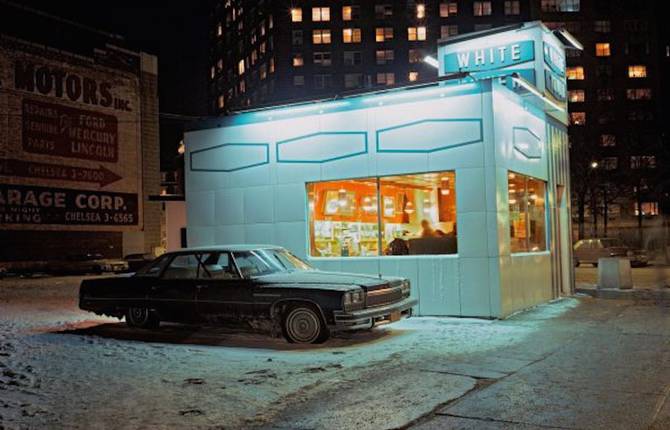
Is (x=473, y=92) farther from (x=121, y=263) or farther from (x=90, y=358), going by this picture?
(x=121, y=263)

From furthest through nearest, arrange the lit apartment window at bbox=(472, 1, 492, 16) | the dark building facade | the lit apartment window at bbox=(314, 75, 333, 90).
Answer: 1. the lit apartment window at bbox=(472, 1, 492, 16)
2. the lit apartment window at bbox=(314, 75, 333, 90)
3. the dark building facade

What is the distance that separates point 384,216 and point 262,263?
4098 millimetres

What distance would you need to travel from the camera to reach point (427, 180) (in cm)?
1395

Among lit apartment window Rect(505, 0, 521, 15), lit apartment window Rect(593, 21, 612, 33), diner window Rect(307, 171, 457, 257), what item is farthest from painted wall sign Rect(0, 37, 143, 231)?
lit apartment window Rect(593, 21, 612, 33)

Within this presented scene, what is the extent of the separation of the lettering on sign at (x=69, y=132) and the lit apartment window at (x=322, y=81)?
52106 millimetres

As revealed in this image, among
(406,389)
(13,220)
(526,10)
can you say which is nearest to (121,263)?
(13,220)

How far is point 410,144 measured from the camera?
45.1ft

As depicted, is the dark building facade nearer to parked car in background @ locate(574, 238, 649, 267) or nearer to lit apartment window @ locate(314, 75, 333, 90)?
lit apartment window @ locate(314, 75, 333, 90)

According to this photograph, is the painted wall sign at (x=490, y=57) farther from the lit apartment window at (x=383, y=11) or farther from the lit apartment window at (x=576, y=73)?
the lit apartment window at (x=576, y=73)

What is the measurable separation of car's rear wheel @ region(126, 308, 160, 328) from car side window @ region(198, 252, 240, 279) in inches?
54.6

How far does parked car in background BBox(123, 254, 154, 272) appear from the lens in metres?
38.3

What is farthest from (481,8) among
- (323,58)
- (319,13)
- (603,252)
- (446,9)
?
(603,252)

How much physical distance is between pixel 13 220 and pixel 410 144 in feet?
101

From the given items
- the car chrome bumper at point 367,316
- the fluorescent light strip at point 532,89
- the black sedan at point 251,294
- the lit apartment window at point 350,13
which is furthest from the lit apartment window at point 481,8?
the car chrome bumper at point 367,316
